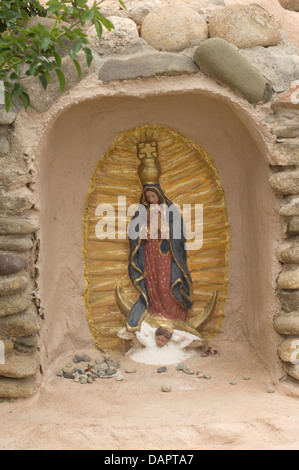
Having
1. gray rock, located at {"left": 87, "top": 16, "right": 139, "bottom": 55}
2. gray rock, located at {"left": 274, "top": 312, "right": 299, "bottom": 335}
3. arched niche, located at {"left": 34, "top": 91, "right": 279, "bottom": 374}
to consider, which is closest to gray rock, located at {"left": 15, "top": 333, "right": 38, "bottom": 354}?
arched niche, located at {"left": 34, "top": 91, "right": 279, "bottom": 374}

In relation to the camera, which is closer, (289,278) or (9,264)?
(9,264)

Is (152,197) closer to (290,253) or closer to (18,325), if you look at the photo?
(290,253)

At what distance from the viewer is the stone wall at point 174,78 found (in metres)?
3.15

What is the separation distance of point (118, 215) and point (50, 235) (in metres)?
0.40

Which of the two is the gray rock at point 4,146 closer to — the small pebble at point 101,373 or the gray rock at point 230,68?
the gray rock at point 230,68

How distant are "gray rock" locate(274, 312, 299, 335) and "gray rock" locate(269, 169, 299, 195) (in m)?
0.57

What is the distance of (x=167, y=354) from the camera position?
3611 mm

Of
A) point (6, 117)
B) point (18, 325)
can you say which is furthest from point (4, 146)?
point (18, 325)

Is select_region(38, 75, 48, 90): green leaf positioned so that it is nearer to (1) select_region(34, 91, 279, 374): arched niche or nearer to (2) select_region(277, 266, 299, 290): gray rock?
(1) select_region(34, 91, 279, 374): arched niche

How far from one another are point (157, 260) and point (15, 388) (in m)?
1.00

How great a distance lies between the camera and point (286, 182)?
3.23 m

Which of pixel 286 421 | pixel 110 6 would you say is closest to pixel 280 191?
pixel 286 421
